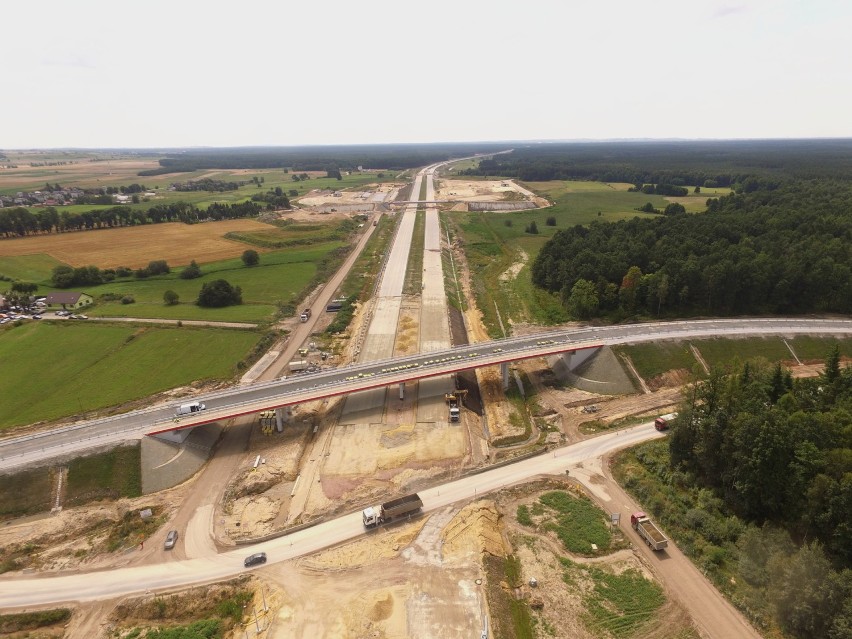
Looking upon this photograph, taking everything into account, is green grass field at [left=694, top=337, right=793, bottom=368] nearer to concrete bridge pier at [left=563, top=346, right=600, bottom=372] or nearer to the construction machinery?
concrete bridge pier at [left=563, top=346, right=600, bottom=372]

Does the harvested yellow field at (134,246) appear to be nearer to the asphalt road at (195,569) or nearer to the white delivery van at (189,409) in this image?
the white delivery van at (189,409)

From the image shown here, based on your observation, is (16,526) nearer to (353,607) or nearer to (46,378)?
(46,378)

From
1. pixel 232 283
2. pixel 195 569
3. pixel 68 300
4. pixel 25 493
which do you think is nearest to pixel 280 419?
pixel 195 569

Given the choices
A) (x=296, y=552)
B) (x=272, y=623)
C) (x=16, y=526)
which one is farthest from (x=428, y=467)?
(x=16, y=526)

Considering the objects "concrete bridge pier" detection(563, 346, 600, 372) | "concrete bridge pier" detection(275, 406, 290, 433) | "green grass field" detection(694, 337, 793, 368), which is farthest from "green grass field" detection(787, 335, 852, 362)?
"concrete bridge pier" detection(275, 406, 290, 433)

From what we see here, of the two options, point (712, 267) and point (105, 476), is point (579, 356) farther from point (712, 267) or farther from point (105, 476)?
point (105, 476)

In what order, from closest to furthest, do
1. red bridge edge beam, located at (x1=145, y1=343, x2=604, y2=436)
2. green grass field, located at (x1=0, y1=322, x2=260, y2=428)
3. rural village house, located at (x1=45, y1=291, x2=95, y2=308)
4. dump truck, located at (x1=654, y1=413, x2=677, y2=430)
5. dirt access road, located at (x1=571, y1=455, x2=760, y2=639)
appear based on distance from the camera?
1. dirt access road, located at (x1=571, y1=455, x2=760, y2=639)
2. red bridge edge beam, located at (x1=145, y1=343, x2=604, y2=436)
3. dump truck, located at (x1=654, y1=413, x2=677, y2=430)
4. green grass field, located at (x1=0, y1=322, x2=260, y2=428)
5. rural village house, located at (x1=45, y1=291, x2=95, y2=308)

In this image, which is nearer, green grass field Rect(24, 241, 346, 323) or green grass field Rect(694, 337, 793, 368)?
green grass field Rect(694, 337, 793, 368)
